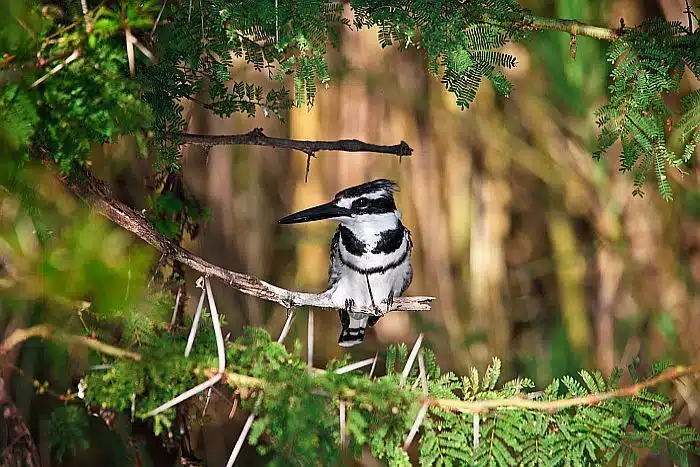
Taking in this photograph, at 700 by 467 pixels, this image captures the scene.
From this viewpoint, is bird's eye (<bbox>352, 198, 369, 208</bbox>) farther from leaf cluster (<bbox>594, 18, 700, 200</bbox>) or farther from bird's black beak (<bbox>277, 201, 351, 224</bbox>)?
leaf cluster (<bbox>594, 18, 700, 200</bbox>)

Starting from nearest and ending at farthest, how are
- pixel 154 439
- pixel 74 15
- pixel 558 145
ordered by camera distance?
1. pixel 74 15
2. pixel 154 439
3. pixel 558 145

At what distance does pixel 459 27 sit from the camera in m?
1.38

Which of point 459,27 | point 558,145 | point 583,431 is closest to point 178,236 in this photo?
point 459,27

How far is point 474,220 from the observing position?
3.39m

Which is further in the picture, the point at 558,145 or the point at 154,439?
the point at 558,145

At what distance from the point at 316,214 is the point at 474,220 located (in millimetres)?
1559

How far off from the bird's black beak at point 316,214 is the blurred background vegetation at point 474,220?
1124 millimetres

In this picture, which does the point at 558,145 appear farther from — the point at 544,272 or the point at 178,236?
the point at 178,236

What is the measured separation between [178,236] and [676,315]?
2.10m

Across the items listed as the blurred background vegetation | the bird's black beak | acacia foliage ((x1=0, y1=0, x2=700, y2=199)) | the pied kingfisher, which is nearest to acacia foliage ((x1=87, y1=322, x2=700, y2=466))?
acacia foliage ((x1=0, y1=0, x2=700, y2=199))

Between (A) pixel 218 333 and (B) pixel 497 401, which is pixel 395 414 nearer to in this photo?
(B) pixel 497 401

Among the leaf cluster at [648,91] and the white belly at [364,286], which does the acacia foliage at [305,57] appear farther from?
the white belly at [364,286]

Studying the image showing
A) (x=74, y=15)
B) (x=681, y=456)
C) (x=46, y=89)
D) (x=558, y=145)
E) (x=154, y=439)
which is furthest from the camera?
(x=558, y=145)

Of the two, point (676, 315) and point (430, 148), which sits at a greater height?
point (430, 148)
